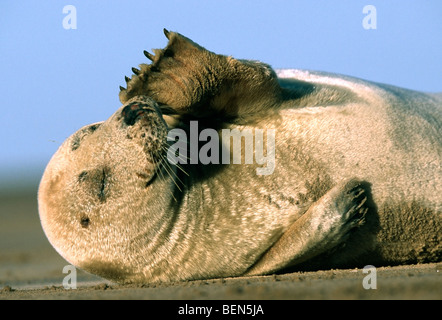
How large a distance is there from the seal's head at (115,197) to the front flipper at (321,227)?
1.04m

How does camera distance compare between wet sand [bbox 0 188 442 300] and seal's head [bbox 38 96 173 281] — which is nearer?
wet sand [bbox 0 188 442 300]

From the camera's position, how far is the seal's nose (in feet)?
19.8

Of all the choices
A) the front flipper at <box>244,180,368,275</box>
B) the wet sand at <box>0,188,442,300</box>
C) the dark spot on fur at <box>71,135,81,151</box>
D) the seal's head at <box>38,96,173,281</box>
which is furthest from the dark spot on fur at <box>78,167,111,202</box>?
the front flipper at <box>244,180,368,275</box>

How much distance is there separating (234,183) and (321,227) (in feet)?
2.88

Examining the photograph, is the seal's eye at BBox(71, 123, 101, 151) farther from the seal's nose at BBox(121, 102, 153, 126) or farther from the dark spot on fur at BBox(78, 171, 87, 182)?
the seal's nose at BBox(121, 102, 153, 126)

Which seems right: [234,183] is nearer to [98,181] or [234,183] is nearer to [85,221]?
[98,181]

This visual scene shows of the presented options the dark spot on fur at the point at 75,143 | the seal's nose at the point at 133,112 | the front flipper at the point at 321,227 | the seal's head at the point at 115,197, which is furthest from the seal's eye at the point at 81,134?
the front flipper at the point at 321,227

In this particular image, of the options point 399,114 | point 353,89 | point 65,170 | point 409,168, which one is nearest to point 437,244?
point 409,168

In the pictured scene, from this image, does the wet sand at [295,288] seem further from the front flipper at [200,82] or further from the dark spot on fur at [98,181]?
the front flipper at [200,82]

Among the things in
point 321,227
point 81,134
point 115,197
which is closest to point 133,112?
point 81,134
